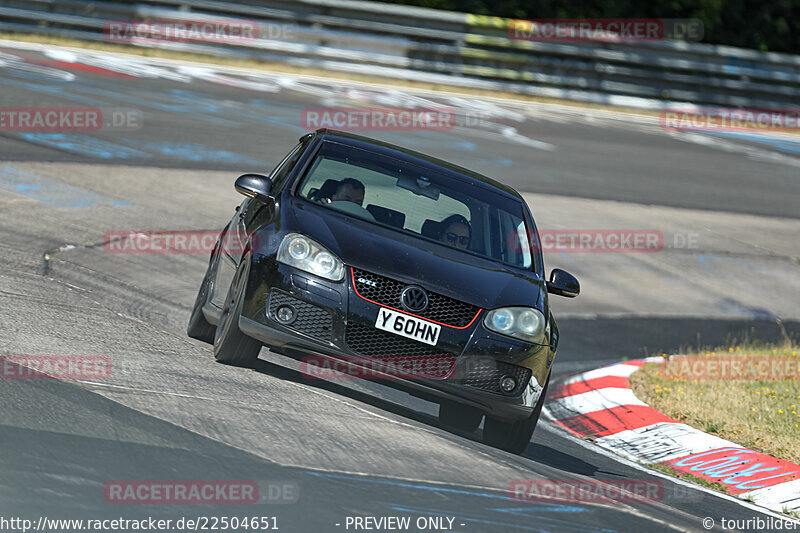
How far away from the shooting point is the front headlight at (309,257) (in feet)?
21.0

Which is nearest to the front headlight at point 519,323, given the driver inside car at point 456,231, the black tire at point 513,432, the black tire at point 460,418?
the black tire at point 513,432

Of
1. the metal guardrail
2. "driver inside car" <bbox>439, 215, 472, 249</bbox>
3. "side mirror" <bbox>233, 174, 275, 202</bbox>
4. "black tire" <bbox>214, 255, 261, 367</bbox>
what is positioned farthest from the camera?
the metal guardrail

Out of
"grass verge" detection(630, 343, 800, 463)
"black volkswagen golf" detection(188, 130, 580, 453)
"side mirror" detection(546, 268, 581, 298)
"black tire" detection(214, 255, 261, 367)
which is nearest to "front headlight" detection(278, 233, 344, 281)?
"black volkswagen golf" detection(188, 130, 580, 453)

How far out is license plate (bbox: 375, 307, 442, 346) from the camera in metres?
6.30

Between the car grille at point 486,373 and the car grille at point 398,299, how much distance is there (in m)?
0.23

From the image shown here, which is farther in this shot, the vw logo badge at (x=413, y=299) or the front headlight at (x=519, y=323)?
the front headlight at (x=519, y=323)

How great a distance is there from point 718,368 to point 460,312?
5.06 metres

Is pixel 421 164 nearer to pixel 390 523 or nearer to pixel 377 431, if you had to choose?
pixel 377 431

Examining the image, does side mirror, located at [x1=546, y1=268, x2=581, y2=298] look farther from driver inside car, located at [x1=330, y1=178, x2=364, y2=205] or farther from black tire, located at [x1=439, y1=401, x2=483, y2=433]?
driver inside car, located at [x1=330, y1=178, x2=364, y2=205]

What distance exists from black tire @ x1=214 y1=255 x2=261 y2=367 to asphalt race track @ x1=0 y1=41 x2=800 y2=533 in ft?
0.31

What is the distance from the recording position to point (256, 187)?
23.5 feet

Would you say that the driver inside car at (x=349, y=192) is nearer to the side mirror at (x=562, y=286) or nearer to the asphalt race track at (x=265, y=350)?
the asphalt race track at (x=265, y=350)

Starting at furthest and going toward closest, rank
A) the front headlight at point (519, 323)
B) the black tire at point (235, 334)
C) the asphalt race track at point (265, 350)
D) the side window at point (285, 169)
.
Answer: the side window at point (285, 169), the black tire at point (235, 334), the front headlight at point (519, 323), the asphalt race track at point (265, 350)

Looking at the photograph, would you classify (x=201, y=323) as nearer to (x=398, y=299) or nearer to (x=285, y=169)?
(x=285, y=169)
